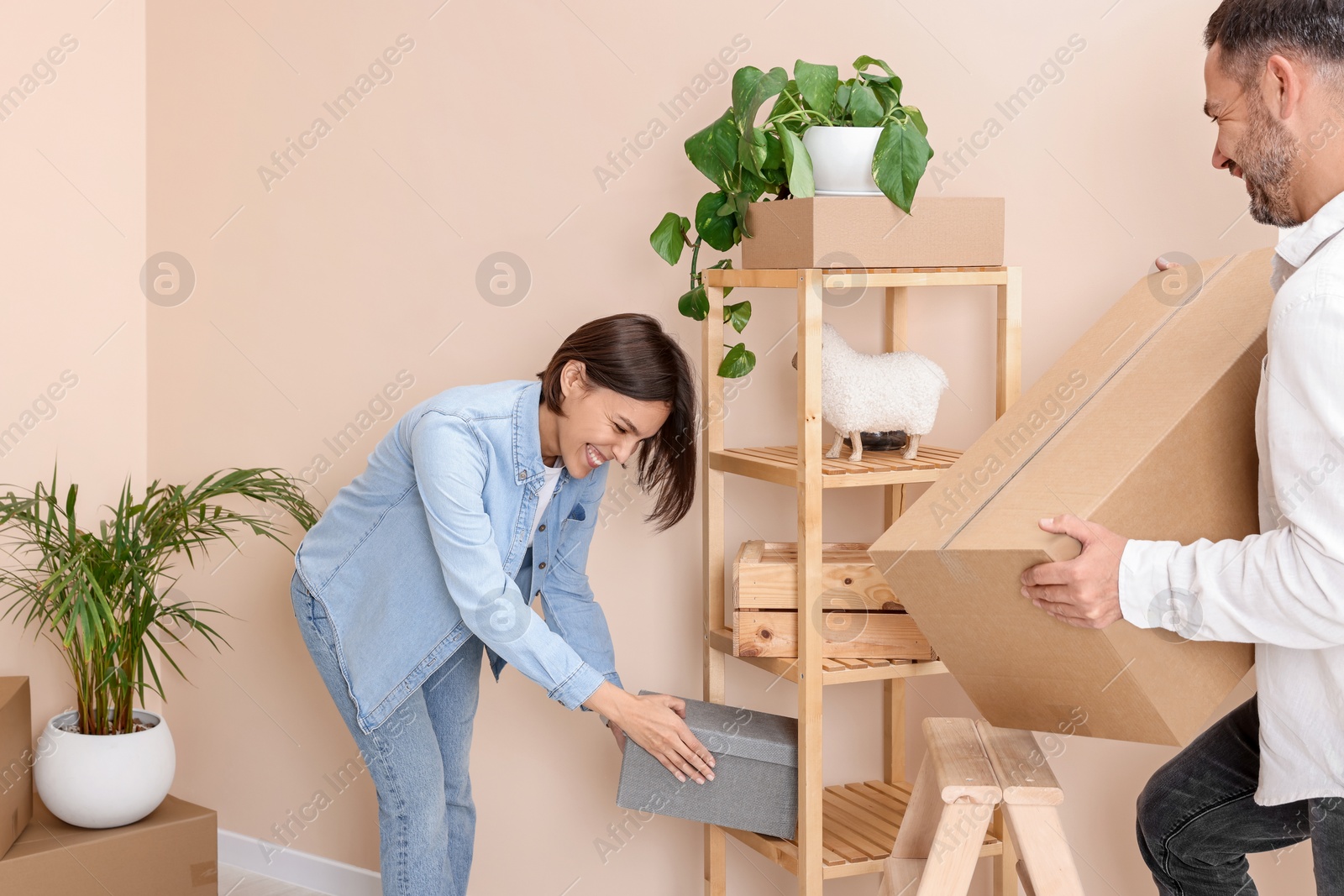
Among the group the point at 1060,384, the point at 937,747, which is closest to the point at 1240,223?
the point at 1060,384

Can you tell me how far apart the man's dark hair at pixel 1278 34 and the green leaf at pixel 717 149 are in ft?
2.43

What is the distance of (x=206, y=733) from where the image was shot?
9.36 feet

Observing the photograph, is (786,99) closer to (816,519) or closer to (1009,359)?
(1009,359)

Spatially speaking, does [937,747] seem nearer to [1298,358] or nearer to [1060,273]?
[1298,358]

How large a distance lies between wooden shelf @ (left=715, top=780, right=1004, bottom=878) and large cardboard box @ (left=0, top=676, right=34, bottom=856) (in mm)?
1355

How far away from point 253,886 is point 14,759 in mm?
712

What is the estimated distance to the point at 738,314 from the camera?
6.32ft

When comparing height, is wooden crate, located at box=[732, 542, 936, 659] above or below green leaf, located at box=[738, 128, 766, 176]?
below

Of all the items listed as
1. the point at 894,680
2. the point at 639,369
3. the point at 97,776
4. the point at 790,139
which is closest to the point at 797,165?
the point at 790,139

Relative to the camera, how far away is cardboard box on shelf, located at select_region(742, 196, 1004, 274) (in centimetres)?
167

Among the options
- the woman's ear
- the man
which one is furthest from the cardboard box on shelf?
the man

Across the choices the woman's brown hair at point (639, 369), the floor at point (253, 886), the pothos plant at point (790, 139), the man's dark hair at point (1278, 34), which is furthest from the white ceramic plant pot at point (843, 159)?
the floor at point (253, 886)

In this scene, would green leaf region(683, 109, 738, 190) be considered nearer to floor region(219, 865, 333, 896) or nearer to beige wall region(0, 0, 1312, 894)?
beige wall region(0, 0, 1312, 894)

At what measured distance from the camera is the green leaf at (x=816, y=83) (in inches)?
66.4
